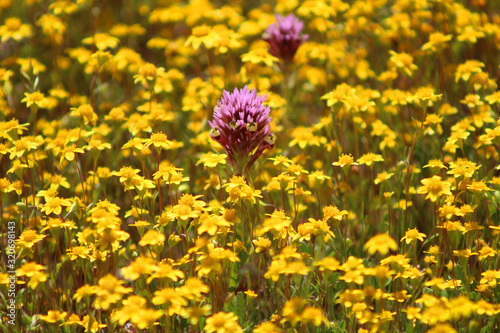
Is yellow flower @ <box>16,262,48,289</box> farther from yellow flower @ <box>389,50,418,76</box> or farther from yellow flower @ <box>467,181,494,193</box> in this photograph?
yellow flower @ <box>389,50,418,76</box>

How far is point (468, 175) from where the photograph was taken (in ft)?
7.48

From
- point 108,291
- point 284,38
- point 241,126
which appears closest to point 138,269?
point 108,291

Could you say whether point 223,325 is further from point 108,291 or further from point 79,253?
point 79,253

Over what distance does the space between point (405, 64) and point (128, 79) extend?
223cm

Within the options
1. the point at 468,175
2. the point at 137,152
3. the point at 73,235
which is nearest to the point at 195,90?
the point at 137,152

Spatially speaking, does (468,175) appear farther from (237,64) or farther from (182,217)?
(237,64)

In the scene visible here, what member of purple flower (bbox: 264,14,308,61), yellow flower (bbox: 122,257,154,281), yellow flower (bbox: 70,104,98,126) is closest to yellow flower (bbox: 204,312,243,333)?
yellow flower (bbox: 122,257,154,281)

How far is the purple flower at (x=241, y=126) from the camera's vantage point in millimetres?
2393

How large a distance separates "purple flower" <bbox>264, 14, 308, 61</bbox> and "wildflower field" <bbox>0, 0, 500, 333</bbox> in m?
0.01

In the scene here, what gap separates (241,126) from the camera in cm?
238

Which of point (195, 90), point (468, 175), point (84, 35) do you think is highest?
point (84, 35)

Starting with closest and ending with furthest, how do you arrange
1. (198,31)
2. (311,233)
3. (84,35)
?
(311,233), (198,31), (84,35)

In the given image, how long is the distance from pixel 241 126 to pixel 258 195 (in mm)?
354

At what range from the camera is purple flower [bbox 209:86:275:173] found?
239 centimetres
